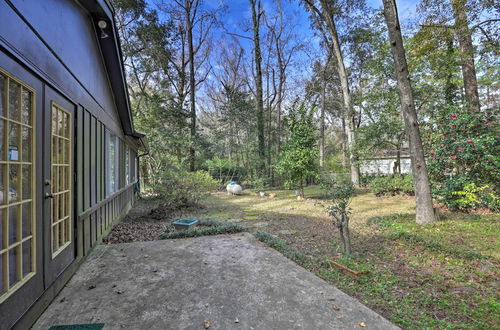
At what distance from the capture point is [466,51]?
779cm

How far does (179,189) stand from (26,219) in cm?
623

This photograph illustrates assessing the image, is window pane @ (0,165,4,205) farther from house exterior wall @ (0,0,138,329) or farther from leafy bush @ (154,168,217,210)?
leafy bush @ (154,168,217,210)

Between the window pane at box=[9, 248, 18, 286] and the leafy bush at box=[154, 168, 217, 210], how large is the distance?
6.23 meters

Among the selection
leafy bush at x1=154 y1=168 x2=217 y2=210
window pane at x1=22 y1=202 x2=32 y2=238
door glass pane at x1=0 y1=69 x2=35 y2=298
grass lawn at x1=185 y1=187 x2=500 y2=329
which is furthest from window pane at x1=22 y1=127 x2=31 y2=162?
leafy bush at x1=154 y1=168 x2=217 y2=210

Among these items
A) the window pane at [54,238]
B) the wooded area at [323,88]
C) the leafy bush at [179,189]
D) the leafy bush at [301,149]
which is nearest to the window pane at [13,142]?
the window pane at [54,238]

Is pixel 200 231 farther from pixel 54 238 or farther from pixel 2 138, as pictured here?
pixel 2 138

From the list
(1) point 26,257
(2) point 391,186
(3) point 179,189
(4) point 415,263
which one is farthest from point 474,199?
(1) point 26,257

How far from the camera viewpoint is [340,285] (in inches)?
120

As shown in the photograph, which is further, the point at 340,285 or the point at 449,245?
the point at 449,245

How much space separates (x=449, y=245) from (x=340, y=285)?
2577 millimetres

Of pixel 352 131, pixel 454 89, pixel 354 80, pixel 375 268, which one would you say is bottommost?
pixel 375 268

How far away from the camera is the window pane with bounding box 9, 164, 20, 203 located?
191 centimetres

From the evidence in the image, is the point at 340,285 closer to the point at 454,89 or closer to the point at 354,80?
the point at 454,89

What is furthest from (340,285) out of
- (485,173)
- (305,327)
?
(485,173)
